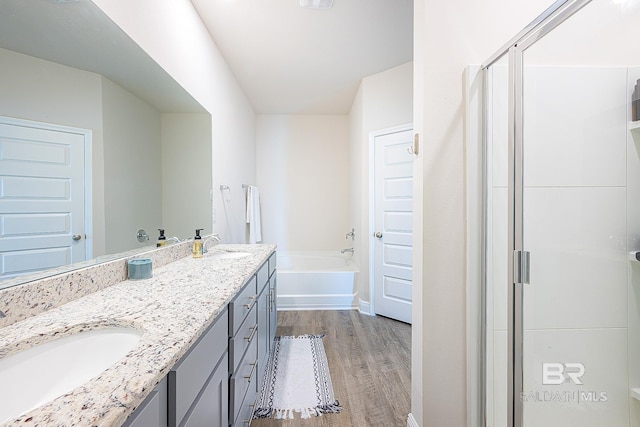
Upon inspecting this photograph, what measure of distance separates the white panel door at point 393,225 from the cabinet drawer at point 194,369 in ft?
7.05

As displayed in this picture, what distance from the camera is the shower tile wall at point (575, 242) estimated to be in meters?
1.08

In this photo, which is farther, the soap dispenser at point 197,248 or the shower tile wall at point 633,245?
the soap dispenser at point 197,248

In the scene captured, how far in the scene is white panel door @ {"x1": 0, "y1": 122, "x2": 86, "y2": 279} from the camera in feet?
2.66

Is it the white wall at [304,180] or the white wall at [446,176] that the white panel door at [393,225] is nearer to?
the white wall at [304,180]

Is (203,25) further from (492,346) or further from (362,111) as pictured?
(492,346)

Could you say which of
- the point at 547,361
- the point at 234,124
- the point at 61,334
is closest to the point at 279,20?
the point at 234,124

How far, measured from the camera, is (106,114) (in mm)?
1196

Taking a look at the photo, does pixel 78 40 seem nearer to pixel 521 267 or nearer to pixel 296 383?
pixel 521 267

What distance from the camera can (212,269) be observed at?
1.44m

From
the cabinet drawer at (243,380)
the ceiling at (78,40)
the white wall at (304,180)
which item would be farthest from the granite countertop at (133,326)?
the white wall at (304,180)

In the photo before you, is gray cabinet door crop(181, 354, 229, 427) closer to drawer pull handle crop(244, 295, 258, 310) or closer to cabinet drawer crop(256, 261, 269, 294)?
drawer pull handle crop(244, 295, 258, 310)

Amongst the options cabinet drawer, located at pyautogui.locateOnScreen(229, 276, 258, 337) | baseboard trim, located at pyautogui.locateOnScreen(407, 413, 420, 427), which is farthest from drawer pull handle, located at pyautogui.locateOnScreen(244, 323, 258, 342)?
baseboard trim, located at pyautogui.locateOnScreen(407, 413, 420, 427)

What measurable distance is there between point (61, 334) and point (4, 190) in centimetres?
46

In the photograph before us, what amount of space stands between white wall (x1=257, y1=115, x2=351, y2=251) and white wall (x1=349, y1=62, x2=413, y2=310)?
2.15 feet
